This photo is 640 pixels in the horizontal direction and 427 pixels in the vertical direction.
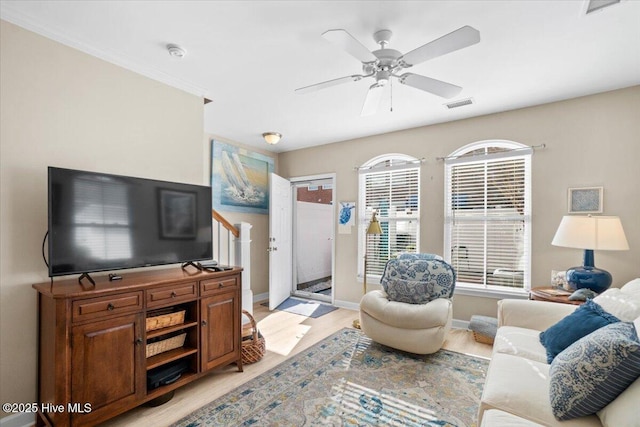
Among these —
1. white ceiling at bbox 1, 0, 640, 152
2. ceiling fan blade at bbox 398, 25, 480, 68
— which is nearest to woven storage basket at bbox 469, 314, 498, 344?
white ceiling at bbox 1, 0, 640, 152

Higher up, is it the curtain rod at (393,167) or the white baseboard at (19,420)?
the curtain rod at (393,167)

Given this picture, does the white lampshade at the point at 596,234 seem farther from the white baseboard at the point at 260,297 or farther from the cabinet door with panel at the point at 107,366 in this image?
the white baseboard at the point at 260,297

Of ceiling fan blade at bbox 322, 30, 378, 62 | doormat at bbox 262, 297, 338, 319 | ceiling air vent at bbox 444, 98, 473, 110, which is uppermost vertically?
ceiling air vent at bbox 444, 98, 473, 110

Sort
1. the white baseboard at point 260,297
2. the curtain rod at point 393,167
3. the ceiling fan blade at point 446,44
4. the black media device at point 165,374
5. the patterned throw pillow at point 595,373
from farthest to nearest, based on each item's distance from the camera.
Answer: the white baseboard at point 260,297, the curtain rod at point 393,167, the black media device at point 165,374, the ceiling fan blade at point 446,44, the patterned throw pillow at point 595,373

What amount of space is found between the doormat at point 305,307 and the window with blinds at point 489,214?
1886 millimetres

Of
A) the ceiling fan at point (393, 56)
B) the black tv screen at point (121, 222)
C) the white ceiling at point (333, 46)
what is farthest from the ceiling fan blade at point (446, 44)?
the black tv screen at point (121, 222)

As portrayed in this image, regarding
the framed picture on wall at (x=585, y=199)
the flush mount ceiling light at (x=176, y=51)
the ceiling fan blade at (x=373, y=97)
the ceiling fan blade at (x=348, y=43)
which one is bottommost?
the framed picture on wall at (x=585, y=199)

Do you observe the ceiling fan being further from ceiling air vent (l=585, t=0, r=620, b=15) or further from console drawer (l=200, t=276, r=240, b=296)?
console drawer (l=200, t=276, r=240, b=296)

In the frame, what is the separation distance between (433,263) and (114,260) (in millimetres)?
2864

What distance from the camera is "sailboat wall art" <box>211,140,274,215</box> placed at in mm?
4430

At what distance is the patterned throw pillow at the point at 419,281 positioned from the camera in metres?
3.19

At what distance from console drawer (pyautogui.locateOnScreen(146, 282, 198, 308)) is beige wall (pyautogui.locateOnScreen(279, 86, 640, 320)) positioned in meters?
2.85

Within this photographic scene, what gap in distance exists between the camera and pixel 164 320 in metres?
2.23

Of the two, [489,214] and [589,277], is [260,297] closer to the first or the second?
[489,214]
